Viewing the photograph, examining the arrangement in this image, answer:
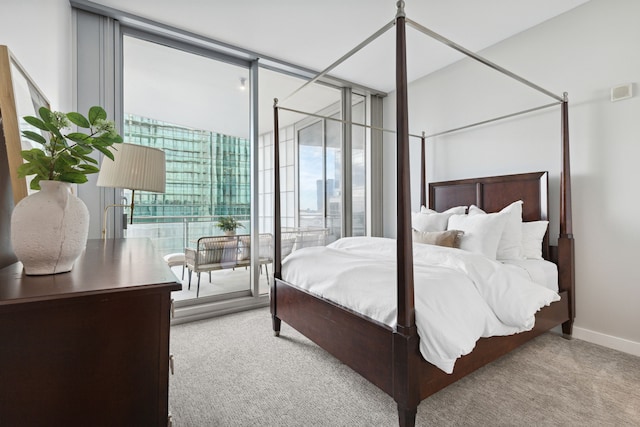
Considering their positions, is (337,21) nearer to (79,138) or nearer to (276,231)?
(276,231)

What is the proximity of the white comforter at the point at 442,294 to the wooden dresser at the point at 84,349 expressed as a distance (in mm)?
1095

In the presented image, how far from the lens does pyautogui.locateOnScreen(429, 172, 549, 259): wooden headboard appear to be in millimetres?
2717

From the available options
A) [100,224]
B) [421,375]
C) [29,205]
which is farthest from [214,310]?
[29,205]

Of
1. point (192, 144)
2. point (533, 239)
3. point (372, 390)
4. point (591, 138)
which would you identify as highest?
point (192, 144)

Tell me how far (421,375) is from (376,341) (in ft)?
0.82

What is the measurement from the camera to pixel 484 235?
2426 mm

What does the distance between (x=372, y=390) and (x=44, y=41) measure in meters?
Result: 2.72

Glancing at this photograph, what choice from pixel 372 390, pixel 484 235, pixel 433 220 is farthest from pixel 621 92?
pixel 372 390

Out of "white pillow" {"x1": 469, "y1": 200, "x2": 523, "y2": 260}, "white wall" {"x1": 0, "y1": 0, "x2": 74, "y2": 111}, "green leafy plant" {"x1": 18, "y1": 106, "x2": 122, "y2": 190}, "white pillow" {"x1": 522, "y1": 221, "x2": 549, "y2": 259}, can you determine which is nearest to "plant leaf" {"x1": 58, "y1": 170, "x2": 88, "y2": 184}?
"green leafy plant" {"x1": 18, "y1": 106, "x2": 122, "y2": 190}

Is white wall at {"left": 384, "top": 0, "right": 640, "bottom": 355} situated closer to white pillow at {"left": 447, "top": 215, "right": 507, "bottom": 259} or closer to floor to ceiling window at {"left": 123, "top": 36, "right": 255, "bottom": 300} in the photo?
white pillow at {"left": 447, "top": 215, "right": 507, "bottom": 259}

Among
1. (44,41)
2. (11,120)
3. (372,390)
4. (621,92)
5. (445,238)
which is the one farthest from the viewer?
(445,238)

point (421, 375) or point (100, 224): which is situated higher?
point (100, 224)

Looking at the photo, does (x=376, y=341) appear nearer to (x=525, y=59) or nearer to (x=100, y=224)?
(x=100, y=224)

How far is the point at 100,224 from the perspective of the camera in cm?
261
